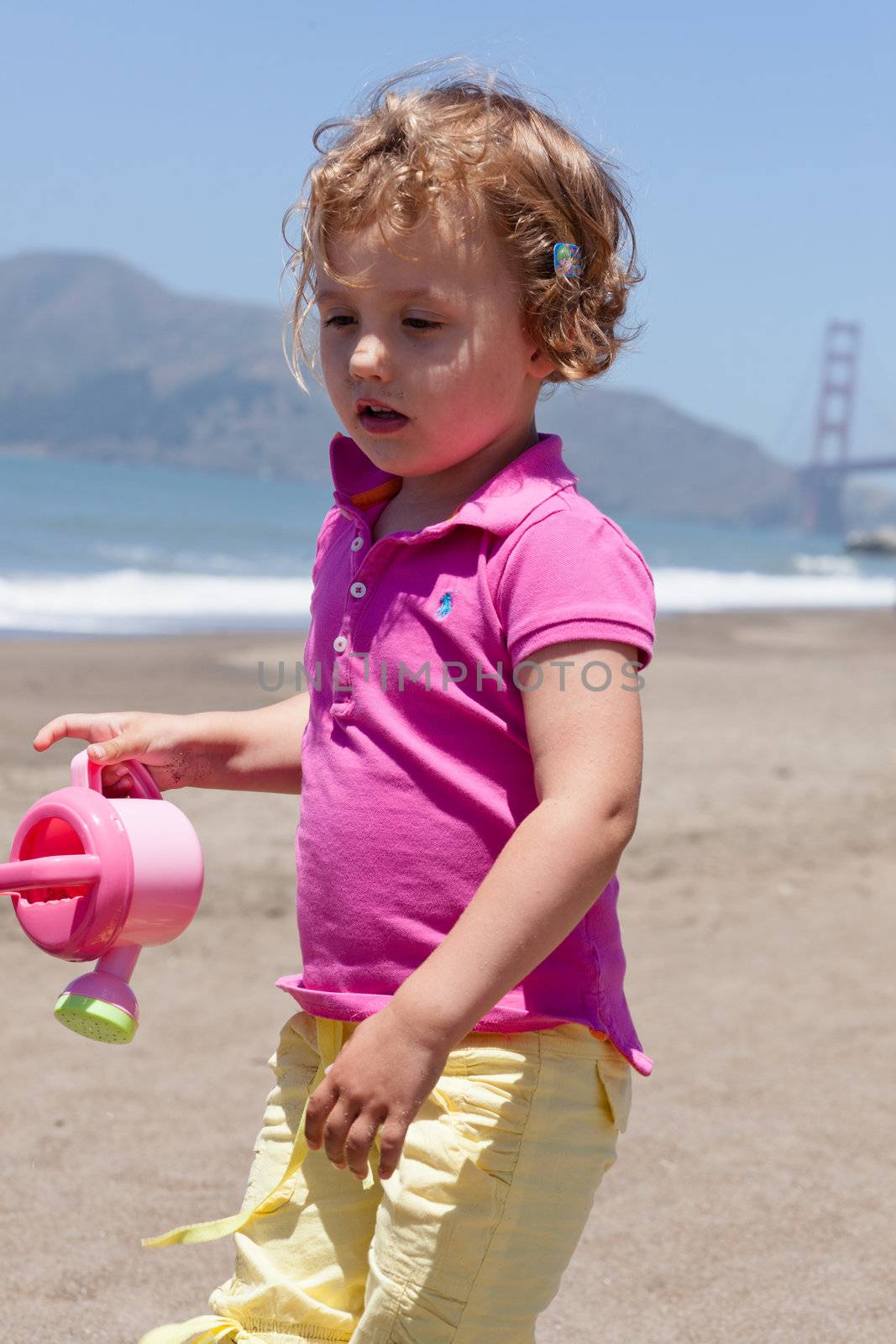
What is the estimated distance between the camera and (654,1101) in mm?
2869

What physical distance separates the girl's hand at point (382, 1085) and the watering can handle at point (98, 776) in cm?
46

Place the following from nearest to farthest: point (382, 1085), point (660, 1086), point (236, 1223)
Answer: point (382, 1085) < point (236, 1223) < point (660, 1086)

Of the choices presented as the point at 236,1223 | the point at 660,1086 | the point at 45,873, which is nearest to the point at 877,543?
the point at 660,1086

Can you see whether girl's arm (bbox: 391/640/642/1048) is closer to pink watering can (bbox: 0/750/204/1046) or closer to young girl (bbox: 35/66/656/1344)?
young girl (bbox: 35/66/656/1344)

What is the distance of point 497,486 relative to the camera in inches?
56.8

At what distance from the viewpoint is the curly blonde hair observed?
55.7 inches

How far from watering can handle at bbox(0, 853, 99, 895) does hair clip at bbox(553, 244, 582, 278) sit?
0.72 metres

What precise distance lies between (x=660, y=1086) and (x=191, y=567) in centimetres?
1599

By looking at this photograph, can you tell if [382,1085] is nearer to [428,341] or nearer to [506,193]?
[428,341]

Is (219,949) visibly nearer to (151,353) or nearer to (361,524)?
(361,524)

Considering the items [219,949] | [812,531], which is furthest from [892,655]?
[812,531]

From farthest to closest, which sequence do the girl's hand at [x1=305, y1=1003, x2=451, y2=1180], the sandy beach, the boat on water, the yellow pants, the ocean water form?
the boat on water < the ocean water < the sandy beach < the yellow pants < the girl's hand at [x1=305, y1=1003, x2=451, y2=1180]

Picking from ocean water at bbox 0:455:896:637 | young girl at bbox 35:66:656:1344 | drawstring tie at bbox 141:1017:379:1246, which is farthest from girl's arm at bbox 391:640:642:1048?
ocean water at bbox 0:455:896:637

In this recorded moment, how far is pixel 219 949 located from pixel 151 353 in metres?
104
